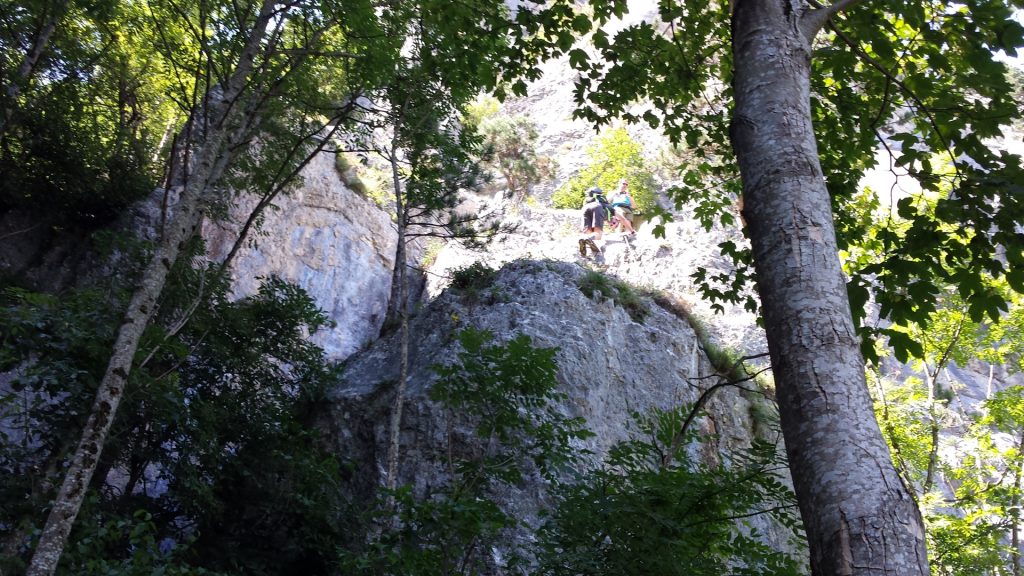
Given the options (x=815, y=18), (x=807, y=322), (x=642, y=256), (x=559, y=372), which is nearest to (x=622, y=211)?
(x=642, y=256)

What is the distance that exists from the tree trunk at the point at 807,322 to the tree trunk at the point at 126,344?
Result: 14.9ft

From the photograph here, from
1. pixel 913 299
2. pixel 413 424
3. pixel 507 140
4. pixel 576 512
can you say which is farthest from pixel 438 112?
pixel 507 140

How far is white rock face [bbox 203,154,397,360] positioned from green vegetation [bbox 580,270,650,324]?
594cm

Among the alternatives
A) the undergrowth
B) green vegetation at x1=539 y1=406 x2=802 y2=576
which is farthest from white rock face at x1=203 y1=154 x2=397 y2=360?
green vegetation at x1=539 y1=406 x2=802 y2=576

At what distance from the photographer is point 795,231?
7.47ft

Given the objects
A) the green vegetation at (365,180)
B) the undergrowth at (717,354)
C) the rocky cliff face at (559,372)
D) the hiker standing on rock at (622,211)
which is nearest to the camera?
the rocky cliff face at (559,372)

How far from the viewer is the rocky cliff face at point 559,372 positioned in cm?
995

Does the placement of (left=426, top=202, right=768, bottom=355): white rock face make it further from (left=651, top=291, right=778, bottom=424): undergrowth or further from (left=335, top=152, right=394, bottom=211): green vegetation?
(left=335, top=152, right=394, bottom=211): green vegetation

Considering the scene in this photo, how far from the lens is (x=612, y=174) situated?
2445 centimetres

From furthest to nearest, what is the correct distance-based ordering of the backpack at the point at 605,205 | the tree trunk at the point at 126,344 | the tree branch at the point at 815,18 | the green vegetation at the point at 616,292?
the backpack at the point at 605,205 → the green vegetation at the point at 616,292 → the tree trunk at the point at 126,344 → the tree branch at the point at 815,18

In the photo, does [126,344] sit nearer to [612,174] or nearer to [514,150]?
[612,174]

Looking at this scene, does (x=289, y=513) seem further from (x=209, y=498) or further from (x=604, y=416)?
(x=604, y=416)

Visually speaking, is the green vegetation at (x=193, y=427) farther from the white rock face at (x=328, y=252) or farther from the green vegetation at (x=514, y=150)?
the green vegetation at (x=514, y=150)

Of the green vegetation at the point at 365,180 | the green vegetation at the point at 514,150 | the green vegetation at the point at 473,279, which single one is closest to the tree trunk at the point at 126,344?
the green vegetation at the point at 473,279
